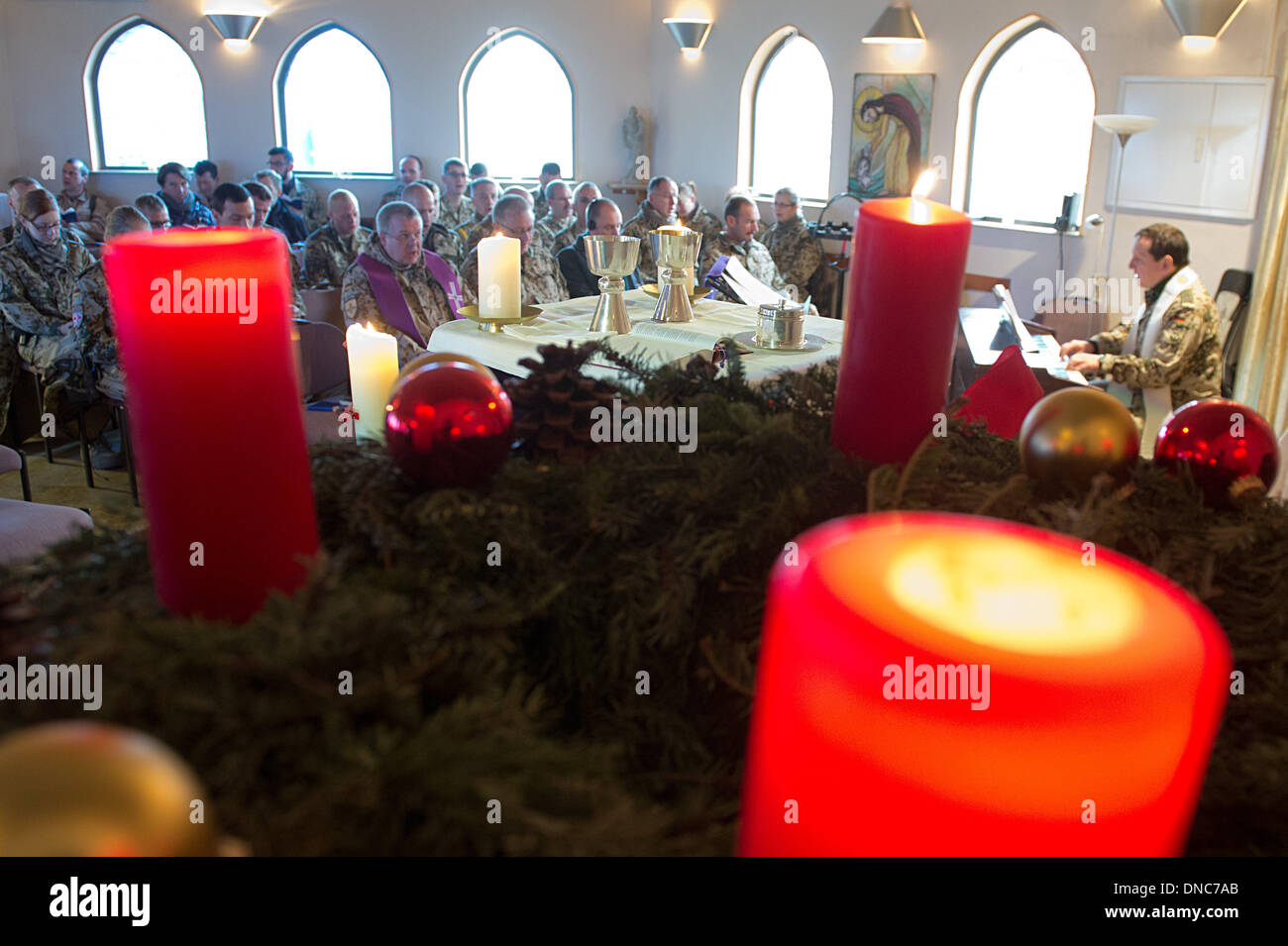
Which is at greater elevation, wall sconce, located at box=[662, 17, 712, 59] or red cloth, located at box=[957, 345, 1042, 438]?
wall sconce, located at box=[662, 17, 712, 59]

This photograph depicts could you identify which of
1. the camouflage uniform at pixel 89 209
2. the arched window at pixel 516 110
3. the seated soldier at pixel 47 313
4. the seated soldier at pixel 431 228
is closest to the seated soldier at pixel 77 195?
the camouflage uniform at pixel 89 209

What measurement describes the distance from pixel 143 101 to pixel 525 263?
7144 millimetres

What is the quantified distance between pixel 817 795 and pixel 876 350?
1.43 ft

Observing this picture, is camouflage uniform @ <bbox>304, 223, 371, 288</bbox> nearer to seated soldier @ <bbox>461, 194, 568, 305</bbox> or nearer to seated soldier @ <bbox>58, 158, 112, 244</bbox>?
seated soldier @ <bbox>461, 194, 568, 305</bbox>

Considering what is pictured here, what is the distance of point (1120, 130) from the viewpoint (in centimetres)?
533

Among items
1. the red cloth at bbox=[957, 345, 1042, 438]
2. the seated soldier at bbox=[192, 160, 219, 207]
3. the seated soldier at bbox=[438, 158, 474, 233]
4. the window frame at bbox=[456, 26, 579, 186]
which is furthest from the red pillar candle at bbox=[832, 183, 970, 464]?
the seated soldier at bbox=[192, 160, 219, 207]

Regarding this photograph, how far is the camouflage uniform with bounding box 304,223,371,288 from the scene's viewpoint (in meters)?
6.09

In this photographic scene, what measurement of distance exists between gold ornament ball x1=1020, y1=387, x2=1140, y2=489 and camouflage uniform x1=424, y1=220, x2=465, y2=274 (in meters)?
5.32

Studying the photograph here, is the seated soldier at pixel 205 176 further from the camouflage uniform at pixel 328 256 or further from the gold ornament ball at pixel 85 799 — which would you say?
the gold ornament ball at pixel 85 799

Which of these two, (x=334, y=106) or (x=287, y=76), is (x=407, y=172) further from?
(x=287, y=76)

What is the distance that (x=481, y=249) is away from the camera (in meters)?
2.19

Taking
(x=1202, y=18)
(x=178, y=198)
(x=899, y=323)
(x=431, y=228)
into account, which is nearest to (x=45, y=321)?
(x=431, y=228)
